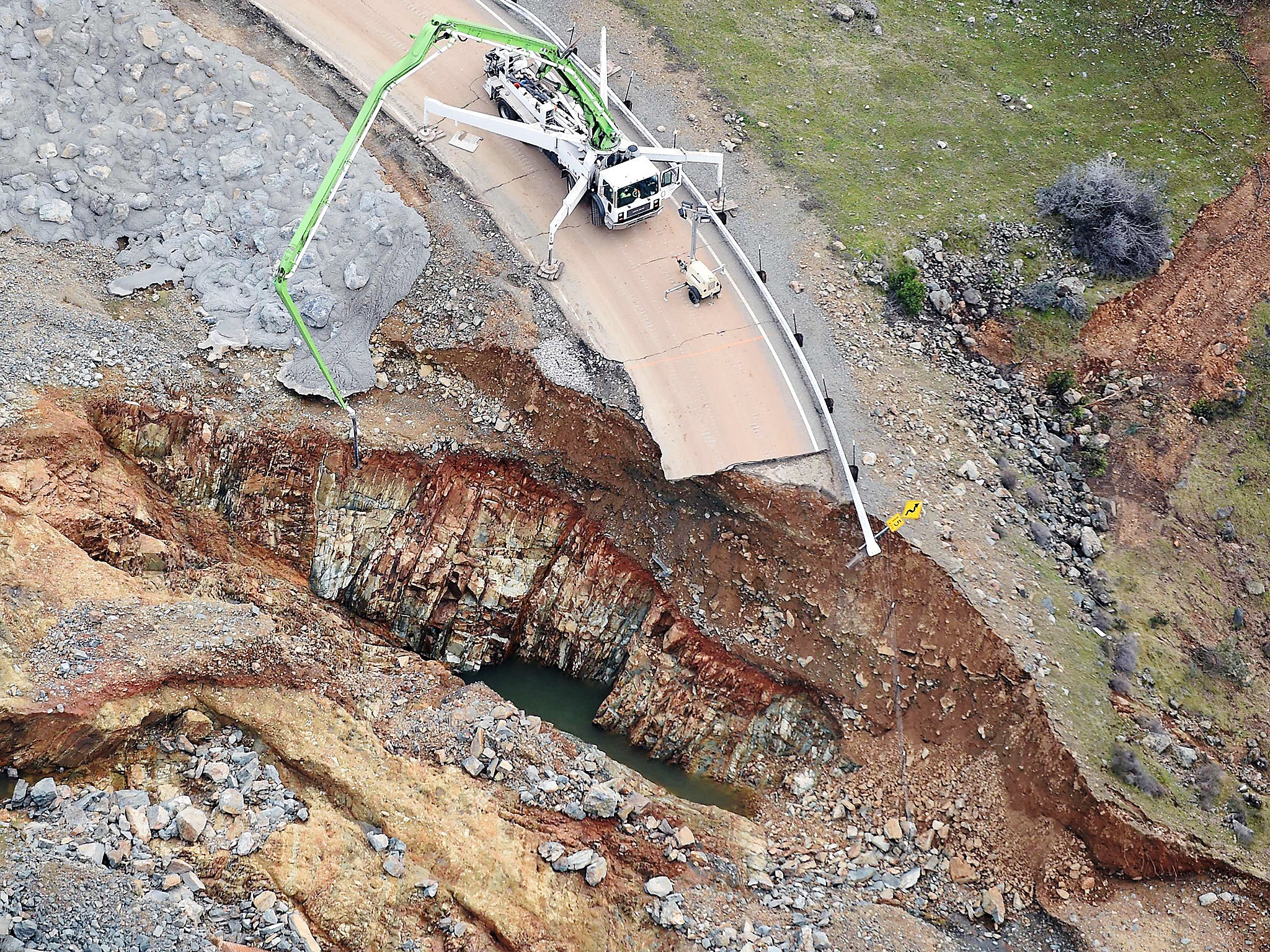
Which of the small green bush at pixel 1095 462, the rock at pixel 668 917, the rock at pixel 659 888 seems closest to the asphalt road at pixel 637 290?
the small green bush at pixel 1095 462

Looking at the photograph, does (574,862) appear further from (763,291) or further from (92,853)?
(763,291)

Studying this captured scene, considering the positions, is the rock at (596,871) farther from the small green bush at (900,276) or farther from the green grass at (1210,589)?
the small green bush at (900,276)

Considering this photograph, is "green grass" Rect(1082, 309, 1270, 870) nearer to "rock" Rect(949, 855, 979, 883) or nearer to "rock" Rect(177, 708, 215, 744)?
"rock" Rect(949, 855, 979, 883)

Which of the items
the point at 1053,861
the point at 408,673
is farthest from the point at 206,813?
the point at 1053,861

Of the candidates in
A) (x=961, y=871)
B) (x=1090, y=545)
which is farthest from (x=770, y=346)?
(x=961, y=871)

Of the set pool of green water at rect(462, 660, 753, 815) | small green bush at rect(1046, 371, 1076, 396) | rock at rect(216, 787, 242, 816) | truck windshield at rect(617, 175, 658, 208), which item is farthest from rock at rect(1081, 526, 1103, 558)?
rock at rect(216, 787, 242, 816)

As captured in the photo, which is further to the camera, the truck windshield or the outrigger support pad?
the outrigger support pad
